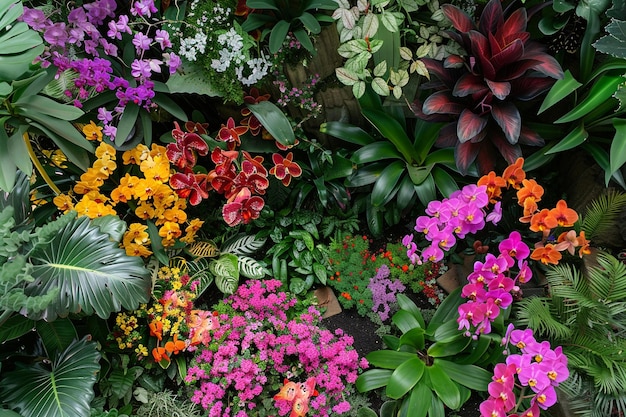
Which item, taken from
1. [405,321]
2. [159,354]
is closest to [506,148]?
[405,321]

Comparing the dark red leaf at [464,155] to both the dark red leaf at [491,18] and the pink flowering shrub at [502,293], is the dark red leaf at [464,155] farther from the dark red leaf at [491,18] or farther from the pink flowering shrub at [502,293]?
the dark red leaf at [491,18]

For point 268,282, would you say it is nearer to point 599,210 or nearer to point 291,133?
point 291,133

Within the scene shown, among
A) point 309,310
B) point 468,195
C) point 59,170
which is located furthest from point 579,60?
point 59,170

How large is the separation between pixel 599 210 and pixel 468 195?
623mm

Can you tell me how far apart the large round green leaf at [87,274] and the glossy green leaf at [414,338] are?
114 centimetres

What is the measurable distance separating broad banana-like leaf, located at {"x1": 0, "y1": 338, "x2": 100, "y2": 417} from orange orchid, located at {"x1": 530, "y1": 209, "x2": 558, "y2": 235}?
1.92 metres

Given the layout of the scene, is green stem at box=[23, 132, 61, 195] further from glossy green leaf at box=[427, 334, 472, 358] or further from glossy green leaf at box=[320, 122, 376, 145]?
glossy green leaf at box=[427, 334, 472, 358]

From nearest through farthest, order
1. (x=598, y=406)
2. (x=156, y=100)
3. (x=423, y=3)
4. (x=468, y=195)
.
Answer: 1. (x=598, y=406)
2. (x=468, y=195)
3. (x=423, y=3)
4. (x=156, y=100)

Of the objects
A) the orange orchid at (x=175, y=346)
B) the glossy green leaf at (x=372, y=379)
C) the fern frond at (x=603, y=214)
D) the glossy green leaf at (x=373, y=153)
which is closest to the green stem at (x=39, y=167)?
the orange orchid at (x=175, y=346)

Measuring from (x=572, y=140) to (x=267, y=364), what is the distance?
174 centimetres

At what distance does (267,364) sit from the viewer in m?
2.27

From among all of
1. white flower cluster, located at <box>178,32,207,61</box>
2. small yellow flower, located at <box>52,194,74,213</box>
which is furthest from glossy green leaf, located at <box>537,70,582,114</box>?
small yellow flower, located at <box>52,194,74,213</box>

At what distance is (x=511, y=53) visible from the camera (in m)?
2.13

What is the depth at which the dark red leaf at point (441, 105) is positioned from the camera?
2.31 m
